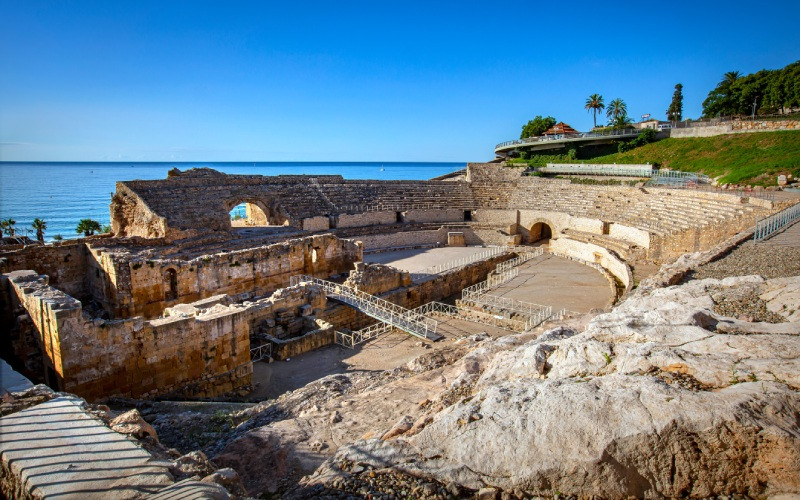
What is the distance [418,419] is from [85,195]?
97.0m

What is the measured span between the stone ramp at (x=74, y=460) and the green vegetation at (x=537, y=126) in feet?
184

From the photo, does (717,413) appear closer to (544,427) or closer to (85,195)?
(544,427)

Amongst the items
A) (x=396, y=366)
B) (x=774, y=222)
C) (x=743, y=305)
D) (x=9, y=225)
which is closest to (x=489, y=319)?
(x=396, y=366)

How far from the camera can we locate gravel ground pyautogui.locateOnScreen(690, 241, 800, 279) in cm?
1102

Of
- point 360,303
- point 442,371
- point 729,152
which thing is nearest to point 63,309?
point 442,371

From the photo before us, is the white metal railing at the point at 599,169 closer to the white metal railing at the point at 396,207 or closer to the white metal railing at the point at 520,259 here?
the white metal railing at the point at 396,207

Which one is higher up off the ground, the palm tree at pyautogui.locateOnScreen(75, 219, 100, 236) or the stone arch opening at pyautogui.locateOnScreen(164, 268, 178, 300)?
the palm tree at pyautogui.locateOnScreen(75, 219, 100, 236)

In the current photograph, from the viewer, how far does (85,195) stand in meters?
85.0

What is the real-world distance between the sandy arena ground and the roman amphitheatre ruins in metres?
0.11

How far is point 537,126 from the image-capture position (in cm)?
5712

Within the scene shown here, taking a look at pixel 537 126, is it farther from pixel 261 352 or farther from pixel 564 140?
pixel 261 352

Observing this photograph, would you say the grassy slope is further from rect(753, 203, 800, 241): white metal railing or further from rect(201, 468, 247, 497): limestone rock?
rect(201, 468, 247, 497): limestone rock

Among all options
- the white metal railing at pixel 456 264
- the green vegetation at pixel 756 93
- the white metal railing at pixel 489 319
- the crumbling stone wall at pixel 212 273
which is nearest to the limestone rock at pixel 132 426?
the crumbling stone wall at pixel 212 273

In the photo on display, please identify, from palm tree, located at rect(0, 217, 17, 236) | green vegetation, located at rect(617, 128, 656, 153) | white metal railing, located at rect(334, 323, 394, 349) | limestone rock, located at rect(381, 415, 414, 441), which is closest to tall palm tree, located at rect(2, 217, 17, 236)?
palm tree, located at rect(0, 217, 17, 236)
